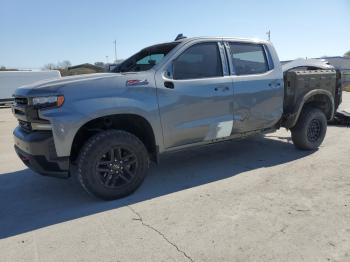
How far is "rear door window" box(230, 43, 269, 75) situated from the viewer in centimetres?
545

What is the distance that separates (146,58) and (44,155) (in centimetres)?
225

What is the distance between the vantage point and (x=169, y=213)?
397 cm

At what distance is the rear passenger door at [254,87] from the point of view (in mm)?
5391

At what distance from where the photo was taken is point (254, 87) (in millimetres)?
5559

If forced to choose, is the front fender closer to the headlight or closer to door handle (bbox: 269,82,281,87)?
the headlight

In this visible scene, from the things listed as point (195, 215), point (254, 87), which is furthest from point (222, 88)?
point (195, 215)

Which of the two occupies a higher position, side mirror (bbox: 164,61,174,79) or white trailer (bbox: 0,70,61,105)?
side mirror (bbox: 164,61,174,79)

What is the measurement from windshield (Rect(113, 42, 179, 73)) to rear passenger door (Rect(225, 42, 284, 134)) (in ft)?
3.08

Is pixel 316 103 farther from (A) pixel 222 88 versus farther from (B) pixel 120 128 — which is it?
(B) pixel 120 128

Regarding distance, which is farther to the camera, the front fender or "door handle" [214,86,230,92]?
"door handle" [214,86,230,92]

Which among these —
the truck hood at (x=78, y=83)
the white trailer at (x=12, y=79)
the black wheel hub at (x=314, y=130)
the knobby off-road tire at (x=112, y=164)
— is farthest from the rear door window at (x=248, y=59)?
the white trailer at (x=12, y=79)

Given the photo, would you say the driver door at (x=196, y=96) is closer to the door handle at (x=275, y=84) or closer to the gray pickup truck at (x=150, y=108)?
the gray pickup truck at (x=150, y=108)

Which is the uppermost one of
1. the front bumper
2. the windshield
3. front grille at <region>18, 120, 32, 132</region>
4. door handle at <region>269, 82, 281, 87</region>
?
the windshield

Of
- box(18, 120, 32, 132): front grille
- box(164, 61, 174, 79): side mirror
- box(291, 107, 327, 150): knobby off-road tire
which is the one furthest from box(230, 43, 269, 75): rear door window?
box(18, 120, 32, 132): front grille
